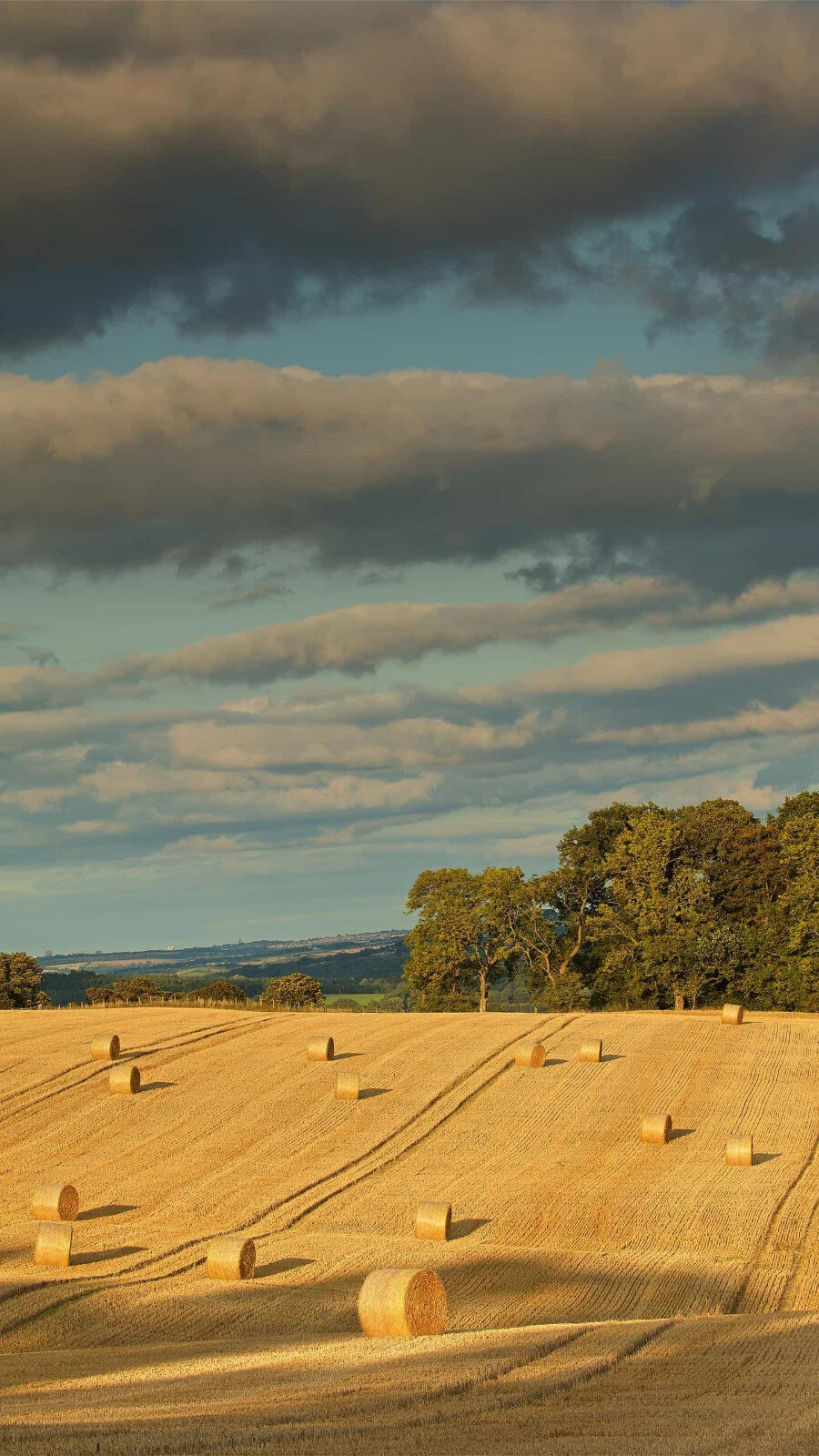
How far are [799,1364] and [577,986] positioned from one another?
65947 millimetres

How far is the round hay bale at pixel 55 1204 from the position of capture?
24.8m

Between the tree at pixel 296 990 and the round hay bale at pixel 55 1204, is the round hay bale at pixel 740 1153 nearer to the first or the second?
the round hay bale at pixel 55 1204

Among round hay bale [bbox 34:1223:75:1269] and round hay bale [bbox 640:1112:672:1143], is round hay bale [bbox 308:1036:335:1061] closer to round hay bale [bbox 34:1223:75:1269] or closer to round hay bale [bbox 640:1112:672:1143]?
round hay bale [bbox 640:1112:672:1143]

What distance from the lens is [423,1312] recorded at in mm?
16438

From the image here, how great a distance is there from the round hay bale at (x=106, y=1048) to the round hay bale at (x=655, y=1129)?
47.6ft

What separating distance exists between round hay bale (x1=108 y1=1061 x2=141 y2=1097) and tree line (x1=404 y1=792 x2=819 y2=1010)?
139 ft

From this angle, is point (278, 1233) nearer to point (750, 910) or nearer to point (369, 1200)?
point (369, 1200)

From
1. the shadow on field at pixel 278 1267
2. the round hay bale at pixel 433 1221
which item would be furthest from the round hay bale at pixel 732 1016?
the shadow on field at pixel 278 1267

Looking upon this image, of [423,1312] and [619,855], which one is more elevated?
[619,855]

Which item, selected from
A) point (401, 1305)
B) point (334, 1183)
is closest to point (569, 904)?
point (334, 1183)

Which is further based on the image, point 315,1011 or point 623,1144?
point 315,1011

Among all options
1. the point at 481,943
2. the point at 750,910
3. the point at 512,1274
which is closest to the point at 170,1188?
the point at 512,1274

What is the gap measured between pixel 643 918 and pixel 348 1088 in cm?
4516

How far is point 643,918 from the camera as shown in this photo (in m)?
76.9
